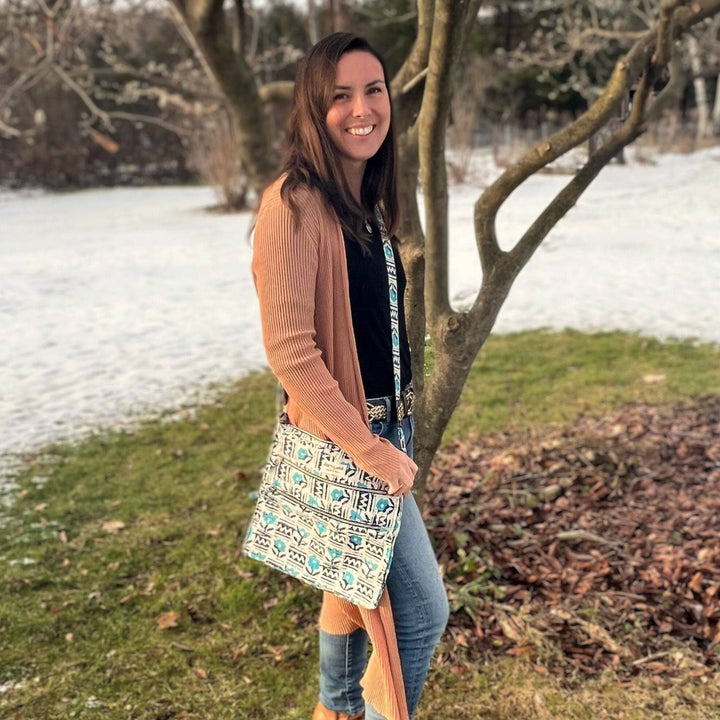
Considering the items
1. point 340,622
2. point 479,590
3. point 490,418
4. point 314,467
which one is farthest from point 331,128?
point 490,418

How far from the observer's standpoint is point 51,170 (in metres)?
20.5

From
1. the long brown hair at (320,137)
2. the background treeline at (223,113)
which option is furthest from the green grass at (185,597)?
the background treeline at (223,113)

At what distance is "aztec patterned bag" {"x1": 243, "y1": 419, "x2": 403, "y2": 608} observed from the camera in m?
1.62

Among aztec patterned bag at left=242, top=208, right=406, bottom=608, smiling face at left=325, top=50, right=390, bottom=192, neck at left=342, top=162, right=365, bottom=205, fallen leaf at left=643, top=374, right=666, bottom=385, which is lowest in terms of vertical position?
fallen leaf at left=643, top=374, right=666, bottom=385

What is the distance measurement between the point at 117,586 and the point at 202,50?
2417 millimetres

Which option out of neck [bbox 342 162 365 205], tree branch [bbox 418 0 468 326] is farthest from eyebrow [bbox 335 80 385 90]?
tree branch [bbox 418 0 468 326]

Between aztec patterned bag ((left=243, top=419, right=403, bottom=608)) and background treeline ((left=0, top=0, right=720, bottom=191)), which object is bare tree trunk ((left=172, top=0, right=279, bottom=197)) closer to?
aztec patterned bag ((left=243, top=419, right=403, bottom=608))

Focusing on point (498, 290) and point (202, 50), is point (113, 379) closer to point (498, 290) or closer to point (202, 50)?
point (202, 50)

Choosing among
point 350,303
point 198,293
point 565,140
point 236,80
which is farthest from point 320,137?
point 198,293

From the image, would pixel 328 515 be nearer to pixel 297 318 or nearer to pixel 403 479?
pixel 403 479

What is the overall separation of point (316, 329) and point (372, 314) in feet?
0.51

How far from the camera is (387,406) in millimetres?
1722

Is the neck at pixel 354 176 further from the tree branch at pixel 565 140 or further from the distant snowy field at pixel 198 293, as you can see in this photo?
the distant snowy field at pixel 198 293

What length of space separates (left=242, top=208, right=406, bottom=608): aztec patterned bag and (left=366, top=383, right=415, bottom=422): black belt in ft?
0.06
